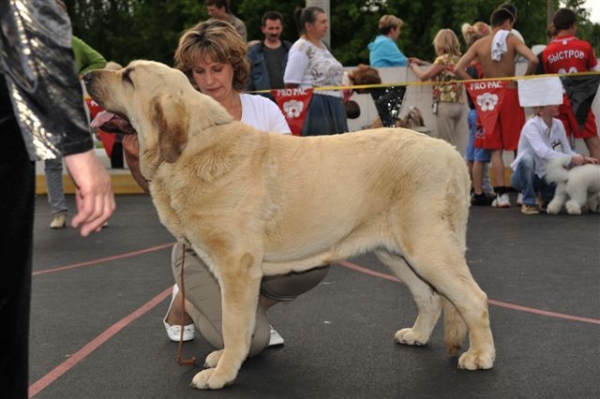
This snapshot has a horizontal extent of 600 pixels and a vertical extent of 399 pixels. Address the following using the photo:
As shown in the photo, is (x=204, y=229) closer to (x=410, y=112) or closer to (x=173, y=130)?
(x=173, y=130)

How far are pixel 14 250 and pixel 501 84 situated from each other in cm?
1006

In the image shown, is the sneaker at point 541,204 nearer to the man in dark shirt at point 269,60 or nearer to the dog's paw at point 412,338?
the man in dark shirt at point 269,60

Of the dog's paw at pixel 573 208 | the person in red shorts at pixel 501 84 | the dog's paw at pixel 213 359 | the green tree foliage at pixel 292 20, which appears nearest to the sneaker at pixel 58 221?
the person in red shorts at pixel 501 84

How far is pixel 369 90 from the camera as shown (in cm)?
1302

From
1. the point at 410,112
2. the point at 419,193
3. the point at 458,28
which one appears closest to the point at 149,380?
the point at 419,193

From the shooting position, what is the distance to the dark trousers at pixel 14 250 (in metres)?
2.26

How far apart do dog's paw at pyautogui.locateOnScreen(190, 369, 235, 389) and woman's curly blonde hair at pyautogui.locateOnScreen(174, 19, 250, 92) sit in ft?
5.55

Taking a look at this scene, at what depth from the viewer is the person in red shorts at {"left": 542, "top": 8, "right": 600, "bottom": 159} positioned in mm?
11633

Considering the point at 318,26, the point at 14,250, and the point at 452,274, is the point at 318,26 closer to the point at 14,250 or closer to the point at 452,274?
the point at 452,274

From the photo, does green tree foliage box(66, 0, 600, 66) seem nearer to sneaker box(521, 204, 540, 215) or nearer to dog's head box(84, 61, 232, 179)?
sneaker box(521, 204, 540, 215)

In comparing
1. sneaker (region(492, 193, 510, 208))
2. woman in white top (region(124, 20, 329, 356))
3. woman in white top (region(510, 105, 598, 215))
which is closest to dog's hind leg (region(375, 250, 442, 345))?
woman in white top (region(124, 20, 329, 356))

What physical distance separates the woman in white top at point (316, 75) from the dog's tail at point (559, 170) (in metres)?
2.34

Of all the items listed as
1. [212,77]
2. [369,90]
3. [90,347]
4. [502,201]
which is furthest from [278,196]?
[369,90]

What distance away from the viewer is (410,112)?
12.9m
